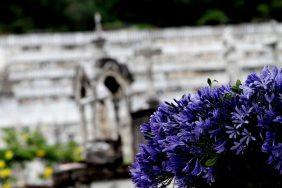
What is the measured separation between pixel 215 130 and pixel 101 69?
40.9 feet

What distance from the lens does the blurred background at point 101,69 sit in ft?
47.4

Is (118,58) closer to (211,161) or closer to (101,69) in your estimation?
(101,69)

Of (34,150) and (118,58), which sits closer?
(34,150)

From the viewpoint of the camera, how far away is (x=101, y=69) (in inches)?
618

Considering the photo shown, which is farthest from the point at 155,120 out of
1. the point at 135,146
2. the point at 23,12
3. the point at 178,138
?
the point at 23,12

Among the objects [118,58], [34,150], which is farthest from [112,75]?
[118,58]

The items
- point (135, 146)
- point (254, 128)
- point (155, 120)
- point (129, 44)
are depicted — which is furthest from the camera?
point (129, 44)

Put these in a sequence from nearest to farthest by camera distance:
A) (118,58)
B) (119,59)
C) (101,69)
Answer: (101,69), (119,59), (118,58)

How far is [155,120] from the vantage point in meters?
3.65

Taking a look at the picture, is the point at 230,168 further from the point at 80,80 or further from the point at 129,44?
the point at 129,44

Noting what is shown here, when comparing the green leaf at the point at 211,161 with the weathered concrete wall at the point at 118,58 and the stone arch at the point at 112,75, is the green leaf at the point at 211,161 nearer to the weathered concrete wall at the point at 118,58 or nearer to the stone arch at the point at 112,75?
the stone arch at the point at 112,75

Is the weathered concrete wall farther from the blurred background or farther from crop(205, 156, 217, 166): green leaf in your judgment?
crop(205, 156, 217, 166): green leaf

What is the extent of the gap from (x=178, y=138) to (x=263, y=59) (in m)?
25.9

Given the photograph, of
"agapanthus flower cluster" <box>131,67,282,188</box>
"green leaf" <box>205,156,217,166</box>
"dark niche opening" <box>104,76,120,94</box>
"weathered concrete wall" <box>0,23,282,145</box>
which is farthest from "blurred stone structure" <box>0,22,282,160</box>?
"green leaf" <box>205,156,217,166</box>
